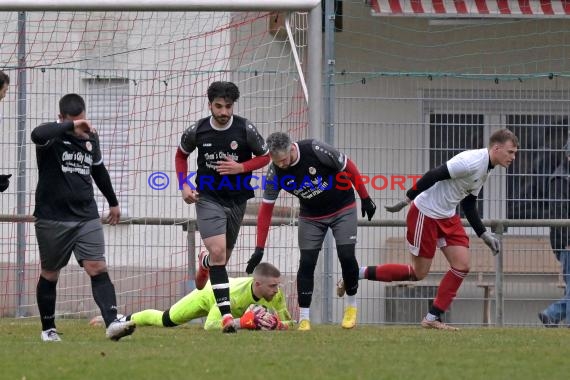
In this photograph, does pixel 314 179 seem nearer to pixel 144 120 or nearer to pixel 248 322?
pixel 248 322

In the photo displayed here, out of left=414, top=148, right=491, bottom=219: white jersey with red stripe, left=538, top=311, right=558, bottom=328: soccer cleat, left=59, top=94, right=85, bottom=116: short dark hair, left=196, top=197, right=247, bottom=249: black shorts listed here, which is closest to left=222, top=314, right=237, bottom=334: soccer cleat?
left=196, top=197, right=247, bottom=249: black shorts

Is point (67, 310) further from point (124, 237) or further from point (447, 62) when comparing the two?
point (447, 62)

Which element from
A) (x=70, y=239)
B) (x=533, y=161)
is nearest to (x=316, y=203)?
(x=70, y=239)

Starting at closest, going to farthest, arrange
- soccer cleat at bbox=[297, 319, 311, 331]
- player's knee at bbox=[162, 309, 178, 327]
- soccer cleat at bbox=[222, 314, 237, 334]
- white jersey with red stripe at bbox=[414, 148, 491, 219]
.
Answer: soccer cleat at bbox=[222, 314, 237, 334], soccer cleat at bbox=[297, 319, 311, 331], white jersey with red stripe at bbox=[414, 148, 491, 219], player's knee at bbox=[162, 309, 178, 327]

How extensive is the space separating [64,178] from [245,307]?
256 centimetres

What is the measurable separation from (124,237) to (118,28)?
Answer: 7.24 ft

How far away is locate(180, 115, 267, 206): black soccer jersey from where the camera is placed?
429 inches

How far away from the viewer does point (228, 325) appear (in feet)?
34.6

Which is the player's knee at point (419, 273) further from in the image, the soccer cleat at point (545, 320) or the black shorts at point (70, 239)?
the black shorts at point (70, 239)

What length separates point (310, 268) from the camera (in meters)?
11.5

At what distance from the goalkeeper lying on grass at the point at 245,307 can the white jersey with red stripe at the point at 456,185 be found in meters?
1.46

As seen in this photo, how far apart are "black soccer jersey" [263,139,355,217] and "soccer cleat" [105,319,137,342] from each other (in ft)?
7.21

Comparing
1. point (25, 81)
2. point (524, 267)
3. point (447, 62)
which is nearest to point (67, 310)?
point (25, 81)

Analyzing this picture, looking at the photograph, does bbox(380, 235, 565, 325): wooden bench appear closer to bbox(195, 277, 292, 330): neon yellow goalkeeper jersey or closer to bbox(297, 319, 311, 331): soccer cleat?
bbox(195, 277, 292, 330): neon yellow goalkeeper jersey
